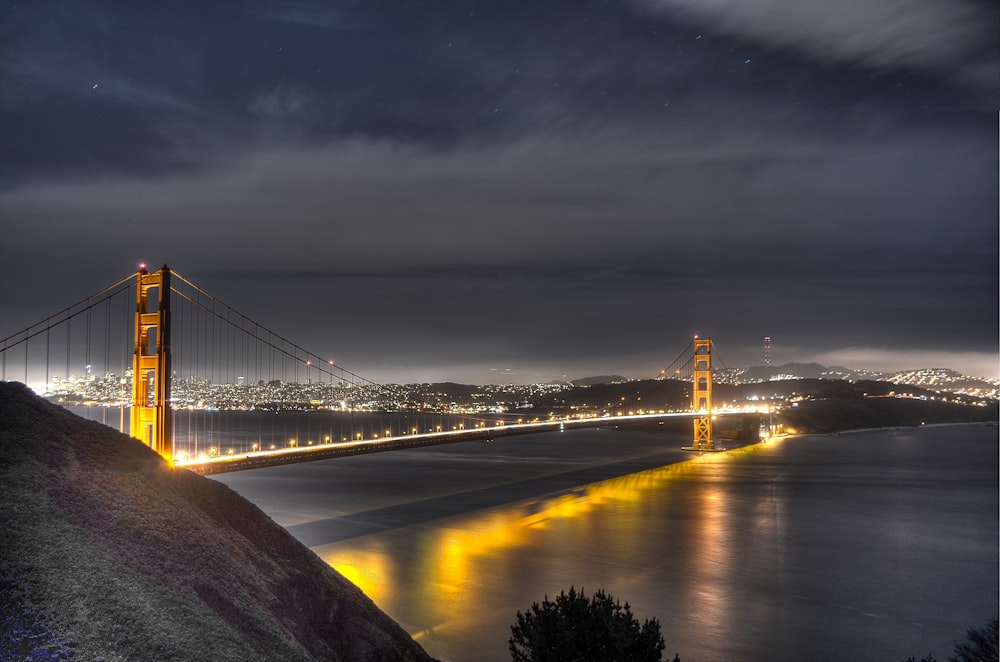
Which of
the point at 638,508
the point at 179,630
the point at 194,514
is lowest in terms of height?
the point at 638,508

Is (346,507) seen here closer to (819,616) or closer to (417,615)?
(417,615)

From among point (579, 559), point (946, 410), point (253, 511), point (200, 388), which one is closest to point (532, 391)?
point (946, 410)

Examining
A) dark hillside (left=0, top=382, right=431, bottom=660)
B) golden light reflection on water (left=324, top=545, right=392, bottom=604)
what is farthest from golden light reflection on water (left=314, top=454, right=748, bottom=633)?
dark hillside (left=0, top=382, right=431, bottom=660)

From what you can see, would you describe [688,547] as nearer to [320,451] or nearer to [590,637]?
[320,451]

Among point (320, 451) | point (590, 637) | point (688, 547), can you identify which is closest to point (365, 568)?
point (320, 451)

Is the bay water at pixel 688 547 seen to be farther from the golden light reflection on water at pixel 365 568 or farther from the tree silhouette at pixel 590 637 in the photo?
the tree silhouette at pixel 590 637

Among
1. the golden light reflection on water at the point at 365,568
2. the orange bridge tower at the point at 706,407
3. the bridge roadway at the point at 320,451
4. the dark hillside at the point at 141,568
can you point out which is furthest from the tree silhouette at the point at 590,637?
the orange bridge tower at the point at 706,407
